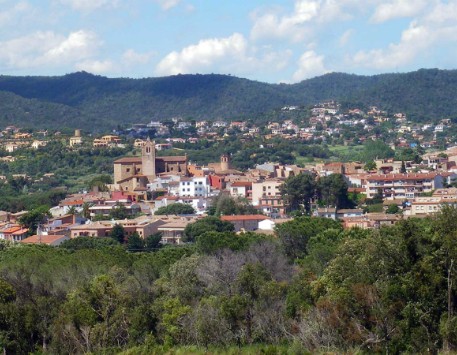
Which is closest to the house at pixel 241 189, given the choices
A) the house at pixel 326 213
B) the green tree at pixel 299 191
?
the green tree at pixel 299 191

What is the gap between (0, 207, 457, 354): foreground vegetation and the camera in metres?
21.0

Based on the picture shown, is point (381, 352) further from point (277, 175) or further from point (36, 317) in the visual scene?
point (277, 175)

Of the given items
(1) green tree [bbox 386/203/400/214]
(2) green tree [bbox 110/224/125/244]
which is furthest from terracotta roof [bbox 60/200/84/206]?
(1) green tree [bbox 386/203/400/214]

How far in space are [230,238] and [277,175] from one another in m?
33.1

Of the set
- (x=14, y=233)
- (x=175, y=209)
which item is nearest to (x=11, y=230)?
(x=14, y=233)

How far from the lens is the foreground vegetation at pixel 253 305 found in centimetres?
2095

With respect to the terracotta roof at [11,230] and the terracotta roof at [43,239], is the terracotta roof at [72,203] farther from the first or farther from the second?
the terracotta roof at [43,239]

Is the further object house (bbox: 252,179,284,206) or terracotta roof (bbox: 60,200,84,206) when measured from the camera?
house (bbox: 252,179,284,206)

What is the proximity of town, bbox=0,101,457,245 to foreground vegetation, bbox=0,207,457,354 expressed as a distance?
7.10 metres

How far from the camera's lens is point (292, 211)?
5812cm

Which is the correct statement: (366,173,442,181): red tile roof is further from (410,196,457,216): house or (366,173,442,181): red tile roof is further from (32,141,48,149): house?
(32,141,48,149): house

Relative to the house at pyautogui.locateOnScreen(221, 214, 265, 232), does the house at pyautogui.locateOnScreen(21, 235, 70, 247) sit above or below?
below

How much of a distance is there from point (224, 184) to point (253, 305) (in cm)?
4453

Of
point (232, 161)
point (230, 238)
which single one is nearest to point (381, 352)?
point (230, 238)
